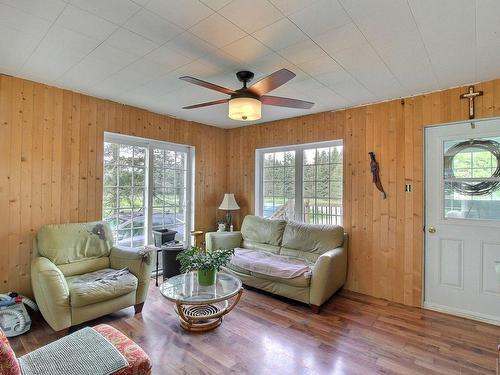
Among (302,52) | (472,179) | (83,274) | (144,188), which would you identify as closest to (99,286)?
(83,274)

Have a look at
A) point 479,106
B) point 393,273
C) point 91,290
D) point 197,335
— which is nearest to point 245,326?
point 197,335

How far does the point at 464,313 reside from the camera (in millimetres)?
2855

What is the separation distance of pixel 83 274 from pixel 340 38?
327cm

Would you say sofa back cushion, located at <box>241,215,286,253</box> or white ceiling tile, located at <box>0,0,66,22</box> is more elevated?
white ceiling tile, located at <box>0,0,66,22</box>

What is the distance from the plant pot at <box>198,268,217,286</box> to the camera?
260cm

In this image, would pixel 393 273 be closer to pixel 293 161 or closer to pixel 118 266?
pixel 293 161

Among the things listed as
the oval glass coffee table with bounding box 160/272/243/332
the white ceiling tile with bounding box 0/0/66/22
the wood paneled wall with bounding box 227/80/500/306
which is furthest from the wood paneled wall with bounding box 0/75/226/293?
the wood paneled wall with bounding box 227/80/500/306

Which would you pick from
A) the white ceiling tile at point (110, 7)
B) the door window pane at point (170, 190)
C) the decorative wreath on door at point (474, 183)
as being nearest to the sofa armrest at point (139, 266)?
the door window pane at point (170, 190)

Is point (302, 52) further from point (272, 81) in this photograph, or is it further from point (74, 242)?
point (74, 242)

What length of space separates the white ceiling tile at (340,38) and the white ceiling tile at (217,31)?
1.94ft

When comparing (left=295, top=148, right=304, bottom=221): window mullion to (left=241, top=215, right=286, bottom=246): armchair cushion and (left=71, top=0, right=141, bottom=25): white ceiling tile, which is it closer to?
(left=241, top=215, right=286, bottom=246): armchair cushion

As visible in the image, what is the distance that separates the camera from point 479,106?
2.75 metres

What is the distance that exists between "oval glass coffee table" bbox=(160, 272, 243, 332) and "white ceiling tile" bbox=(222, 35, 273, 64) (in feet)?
6.75

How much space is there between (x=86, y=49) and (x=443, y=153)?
11.9ft
